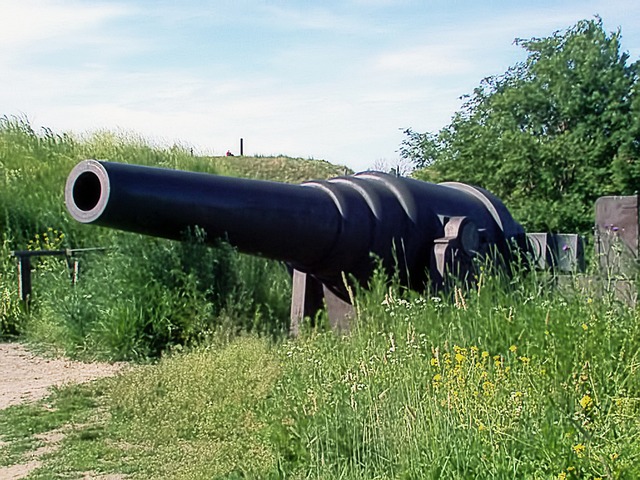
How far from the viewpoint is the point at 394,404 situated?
4344mm

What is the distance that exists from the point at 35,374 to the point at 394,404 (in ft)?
15.2

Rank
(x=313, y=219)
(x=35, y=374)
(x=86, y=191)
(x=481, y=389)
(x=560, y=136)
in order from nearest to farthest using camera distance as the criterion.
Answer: (x=481, y=389)
(x=86, y=191)
(x=313, y=219)
(x=35, y=374)
(x=560, y=136)

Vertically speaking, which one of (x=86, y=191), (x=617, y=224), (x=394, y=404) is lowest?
(x=394, y=404)

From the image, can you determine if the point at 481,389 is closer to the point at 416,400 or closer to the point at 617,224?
the point at 416,400

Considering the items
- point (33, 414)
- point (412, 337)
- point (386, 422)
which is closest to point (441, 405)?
point (386, 422)

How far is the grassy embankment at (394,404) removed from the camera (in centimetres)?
379

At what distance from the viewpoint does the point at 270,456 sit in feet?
15.0

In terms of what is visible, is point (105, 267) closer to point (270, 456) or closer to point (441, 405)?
point (270, 456)

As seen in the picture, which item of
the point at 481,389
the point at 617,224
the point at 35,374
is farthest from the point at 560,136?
the point at 481,389

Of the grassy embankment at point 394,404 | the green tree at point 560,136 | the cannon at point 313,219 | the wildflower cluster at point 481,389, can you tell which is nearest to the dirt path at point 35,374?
the grassy embankment at point 394,404

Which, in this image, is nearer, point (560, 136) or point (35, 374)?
point (35, 374)

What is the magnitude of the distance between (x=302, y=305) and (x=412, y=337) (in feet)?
10.8

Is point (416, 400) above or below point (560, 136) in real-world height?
below

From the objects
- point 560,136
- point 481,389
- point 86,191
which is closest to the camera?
point 481,389
